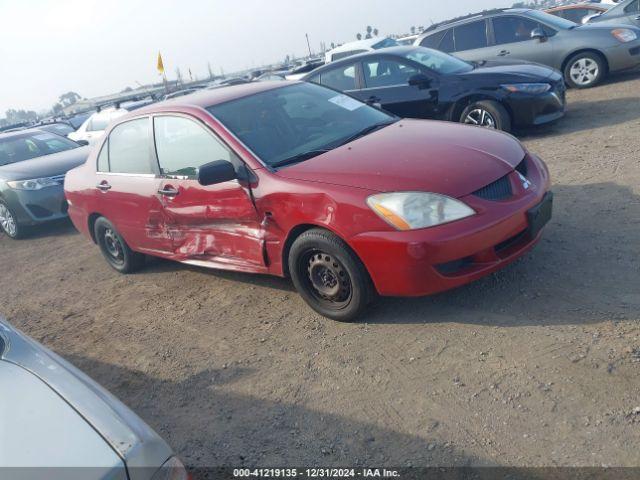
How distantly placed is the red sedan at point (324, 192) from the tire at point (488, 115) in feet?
10.6

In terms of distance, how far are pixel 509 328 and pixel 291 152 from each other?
196 cm

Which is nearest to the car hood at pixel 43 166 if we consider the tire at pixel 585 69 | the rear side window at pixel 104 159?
the rear side window at pixel 104 159

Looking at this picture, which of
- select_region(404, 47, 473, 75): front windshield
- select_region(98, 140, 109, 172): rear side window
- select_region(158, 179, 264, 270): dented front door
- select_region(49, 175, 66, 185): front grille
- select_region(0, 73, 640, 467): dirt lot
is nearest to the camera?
select_region(0, 73, 640, 467): dirt lot

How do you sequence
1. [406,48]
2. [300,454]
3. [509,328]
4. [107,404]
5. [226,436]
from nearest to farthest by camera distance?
[107,404] → [300,454] → [226,436] → [509,328] → [406,48]

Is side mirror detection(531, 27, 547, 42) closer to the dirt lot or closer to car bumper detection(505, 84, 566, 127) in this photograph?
car bumper detection(505, 84, 566, 127)

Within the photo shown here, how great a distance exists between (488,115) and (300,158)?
4524 mm

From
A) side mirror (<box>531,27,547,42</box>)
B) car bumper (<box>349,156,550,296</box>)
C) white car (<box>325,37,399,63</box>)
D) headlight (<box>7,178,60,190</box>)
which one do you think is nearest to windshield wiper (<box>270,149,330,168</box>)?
car bumper (<box>349,156,550,296</box>)

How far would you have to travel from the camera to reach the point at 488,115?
308 inches

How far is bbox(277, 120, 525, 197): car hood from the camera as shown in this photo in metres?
3.58

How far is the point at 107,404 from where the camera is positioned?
2.17 meters

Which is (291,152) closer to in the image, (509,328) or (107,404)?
(509,328)

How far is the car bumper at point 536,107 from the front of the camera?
24.8 ft

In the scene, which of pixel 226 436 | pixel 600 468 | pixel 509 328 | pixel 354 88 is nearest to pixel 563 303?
pixel 509 328

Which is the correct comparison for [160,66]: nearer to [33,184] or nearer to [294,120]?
[33,184]
